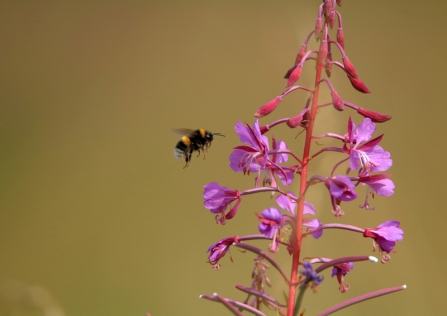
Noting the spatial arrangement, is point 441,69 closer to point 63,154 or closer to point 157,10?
point 157,10

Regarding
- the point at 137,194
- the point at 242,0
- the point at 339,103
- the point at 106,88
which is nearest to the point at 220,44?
the point at 242,0

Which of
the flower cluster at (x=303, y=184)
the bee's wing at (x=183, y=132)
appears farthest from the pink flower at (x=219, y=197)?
the bee's wing at (x=183, y=132)

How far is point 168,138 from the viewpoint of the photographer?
344 centimetres

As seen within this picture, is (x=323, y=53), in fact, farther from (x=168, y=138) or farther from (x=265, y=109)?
(x=168, y=138)

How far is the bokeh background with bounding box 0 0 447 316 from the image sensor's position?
2.91 m

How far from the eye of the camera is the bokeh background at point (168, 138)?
291 cm

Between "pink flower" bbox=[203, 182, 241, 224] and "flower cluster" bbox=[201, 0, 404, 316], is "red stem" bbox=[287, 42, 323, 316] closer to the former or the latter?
"flower cluster" bbox=[201, 0, 404, 316]

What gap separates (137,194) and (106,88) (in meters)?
0.84

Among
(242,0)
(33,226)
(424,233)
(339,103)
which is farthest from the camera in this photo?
(242,0)

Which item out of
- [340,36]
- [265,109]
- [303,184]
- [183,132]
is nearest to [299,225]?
[303,184]

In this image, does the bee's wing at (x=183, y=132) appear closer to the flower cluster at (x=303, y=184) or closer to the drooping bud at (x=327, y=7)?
the flower cluster at (x=303, y=184)

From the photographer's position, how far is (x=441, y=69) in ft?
10.0

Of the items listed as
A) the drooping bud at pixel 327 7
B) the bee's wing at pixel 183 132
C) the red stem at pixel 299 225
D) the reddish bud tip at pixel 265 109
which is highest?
the bee's wing at pixel 183 132

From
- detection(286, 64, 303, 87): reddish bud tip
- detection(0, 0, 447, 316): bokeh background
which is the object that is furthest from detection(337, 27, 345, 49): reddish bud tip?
detection(0, 0, 447, 316): bokeh background
